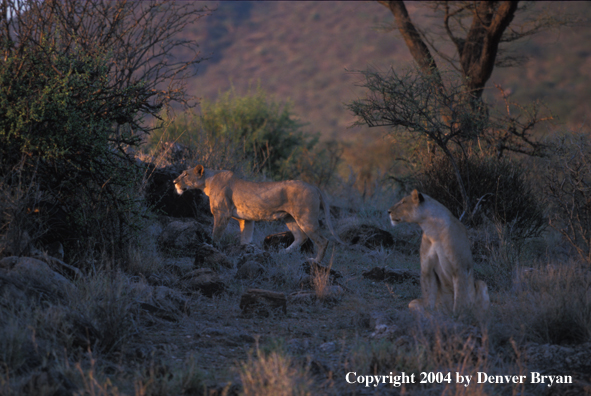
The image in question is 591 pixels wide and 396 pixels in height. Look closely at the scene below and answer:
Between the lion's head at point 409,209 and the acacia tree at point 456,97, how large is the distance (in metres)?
3.56

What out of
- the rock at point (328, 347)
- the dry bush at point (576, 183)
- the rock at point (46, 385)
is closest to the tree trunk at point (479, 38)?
the dry bush at point (576, 183)

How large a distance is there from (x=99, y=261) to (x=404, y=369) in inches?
168

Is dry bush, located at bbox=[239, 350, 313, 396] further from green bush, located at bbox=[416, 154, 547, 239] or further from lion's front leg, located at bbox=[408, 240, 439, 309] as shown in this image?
green bush, located at bbox=[416, 154, 547, 239]

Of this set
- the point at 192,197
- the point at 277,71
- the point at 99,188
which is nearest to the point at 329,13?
the point at 277,71

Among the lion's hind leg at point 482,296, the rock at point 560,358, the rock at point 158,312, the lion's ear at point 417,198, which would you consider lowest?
the rock at point 560,358

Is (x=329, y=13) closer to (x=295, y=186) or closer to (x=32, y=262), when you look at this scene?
(x=295, y=186)

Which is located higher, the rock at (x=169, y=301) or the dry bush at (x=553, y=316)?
the rock at (x=169, y=301)

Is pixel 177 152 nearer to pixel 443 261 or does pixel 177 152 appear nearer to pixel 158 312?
pixel 158 312

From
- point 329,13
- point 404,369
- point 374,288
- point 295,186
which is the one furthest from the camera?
point 329,13

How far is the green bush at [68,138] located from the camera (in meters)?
6.27

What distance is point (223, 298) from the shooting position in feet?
22.7

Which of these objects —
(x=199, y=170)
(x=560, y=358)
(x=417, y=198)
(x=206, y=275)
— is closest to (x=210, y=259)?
(x=206, y=275)

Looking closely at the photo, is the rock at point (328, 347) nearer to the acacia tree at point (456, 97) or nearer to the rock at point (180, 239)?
the rock at point (180, 239)

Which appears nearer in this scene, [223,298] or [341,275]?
[223,298]
